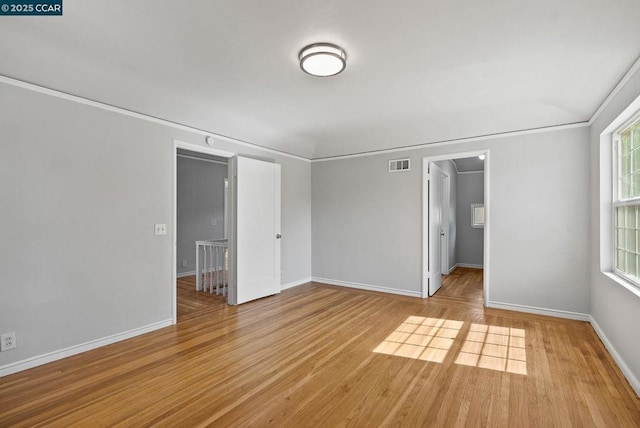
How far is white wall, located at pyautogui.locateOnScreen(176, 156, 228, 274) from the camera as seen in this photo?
6.91 metres

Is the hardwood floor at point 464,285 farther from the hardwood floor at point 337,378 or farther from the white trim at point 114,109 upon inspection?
the white trim at point 114,109

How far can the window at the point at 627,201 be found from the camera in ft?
8.66

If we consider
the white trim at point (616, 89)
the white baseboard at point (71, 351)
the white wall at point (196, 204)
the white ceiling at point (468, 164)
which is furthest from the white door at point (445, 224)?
the white baseboard at point (71, 351)

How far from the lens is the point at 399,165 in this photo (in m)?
5.16

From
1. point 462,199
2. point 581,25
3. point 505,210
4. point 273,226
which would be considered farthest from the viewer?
point 462,199

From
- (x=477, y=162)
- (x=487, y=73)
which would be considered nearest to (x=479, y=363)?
(x=487, y=73)

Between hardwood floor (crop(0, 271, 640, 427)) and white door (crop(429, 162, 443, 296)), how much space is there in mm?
1294

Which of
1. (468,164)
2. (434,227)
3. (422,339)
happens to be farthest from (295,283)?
(468,164)

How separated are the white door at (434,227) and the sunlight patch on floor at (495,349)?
1503mm

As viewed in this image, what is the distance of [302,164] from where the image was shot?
5.93m

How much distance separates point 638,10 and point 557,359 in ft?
8.84

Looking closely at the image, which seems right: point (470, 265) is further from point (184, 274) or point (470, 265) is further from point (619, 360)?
point (184, 274)

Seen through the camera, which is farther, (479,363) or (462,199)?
(462,199)

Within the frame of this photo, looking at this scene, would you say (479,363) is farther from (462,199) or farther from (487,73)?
(462,199)
